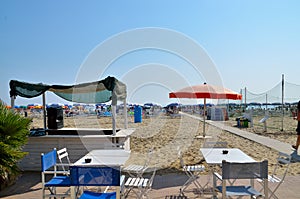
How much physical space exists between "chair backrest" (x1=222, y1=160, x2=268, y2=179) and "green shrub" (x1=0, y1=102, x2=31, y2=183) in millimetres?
3592

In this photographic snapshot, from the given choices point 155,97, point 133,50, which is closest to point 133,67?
point 133,50

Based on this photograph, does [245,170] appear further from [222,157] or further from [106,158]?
[106,158]

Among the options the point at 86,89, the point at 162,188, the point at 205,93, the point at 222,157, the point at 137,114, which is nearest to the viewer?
the point at 222,157

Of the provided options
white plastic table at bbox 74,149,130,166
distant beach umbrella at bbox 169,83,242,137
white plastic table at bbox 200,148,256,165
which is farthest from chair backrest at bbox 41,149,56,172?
distant beach umbrella at bbox 169,83,242,137

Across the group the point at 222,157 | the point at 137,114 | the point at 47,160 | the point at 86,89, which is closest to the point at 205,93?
the point at 86,89

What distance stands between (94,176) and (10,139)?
2.59m

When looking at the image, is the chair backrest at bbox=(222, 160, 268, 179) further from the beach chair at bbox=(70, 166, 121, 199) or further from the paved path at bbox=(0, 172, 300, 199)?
the paved path at bbox=(0, 172, 300, 199)

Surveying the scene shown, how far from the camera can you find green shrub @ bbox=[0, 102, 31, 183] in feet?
14.9

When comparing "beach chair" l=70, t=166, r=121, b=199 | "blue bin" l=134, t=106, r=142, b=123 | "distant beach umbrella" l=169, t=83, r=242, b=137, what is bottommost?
"blue bin" l=134, t=106, r=142, b=123

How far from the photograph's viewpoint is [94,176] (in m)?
3.05

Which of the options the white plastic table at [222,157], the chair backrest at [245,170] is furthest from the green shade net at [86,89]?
the chair backrest at [245,170]

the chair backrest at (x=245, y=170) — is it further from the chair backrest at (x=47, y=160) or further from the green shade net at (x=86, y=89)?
the green shade net at (x=86, y=89)

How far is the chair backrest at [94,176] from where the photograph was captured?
9.87ft

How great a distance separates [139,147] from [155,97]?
4.15 meters
